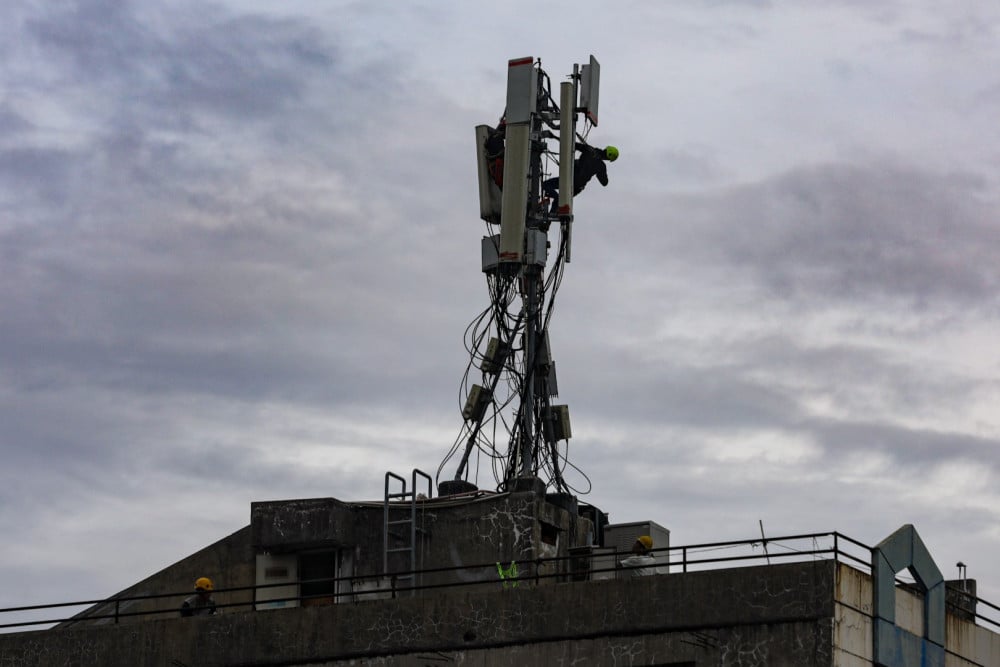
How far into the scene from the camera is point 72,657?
47.1 m

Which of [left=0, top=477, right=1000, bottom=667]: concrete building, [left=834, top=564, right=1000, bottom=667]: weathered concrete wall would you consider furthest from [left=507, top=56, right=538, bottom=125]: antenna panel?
[left=834, top=564, right=1000, bottom=667]: weathered concrete wall

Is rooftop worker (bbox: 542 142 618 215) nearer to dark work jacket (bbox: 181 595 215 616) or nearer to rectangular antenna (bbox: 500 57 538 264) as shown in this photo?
rectangular antenna (bbox: 500 57 538 264)

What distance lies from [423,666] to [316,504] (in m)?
6.24

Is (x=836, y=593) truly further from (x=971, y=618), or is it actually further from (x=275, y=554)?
(x=275, y=554)

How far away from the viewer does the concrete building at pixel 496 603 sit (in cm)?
4116

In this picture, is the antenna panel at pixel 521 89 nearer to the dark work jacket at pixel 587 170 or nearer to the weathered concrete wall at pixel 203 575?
the dark work jacket at pixel 587 170

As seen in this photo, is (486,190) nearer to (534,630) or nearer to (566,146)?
(566,146)

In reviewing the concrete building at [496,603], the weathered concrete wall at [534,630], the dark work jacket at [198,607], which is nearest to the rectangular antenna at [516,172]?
the concrete building at [496,603]

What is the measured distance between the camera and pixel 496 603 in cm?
4338

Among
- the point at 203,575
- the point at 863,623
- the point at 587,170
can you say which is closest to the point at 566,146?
the point at 587,170

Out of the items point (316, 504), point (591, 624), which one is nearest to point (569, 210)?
point (316, 504)

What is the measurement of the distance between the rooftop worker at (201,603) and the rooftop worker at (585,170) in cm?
1293

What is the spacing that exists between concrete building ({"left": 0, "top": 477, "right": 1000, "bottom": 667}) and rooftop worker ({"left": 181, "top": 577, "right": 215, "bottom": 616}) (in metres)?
0.38

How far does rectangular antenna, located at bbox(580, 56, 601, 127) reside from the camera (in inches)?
2082
